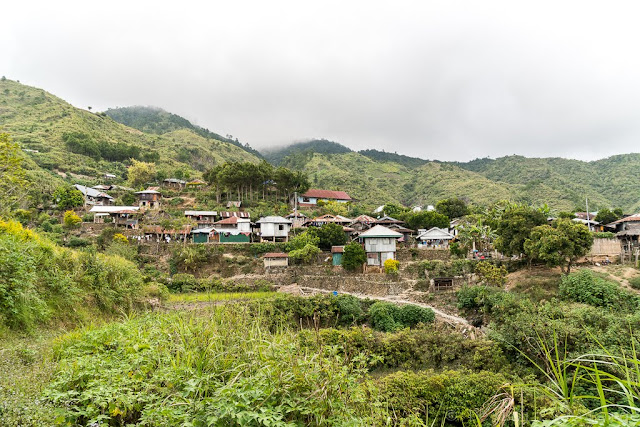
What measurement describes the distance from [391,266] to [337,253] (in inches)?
193

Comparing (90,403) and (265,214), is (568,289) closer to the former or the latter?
(90,403)

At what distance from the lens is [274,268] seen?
92.1 feet

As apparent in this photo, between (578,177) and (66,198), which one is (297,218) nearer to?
(66,198)

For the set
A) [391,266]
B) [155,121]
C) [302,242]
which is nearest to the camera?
[391,266]

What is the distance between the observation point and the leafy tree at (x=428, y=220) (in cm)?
3497

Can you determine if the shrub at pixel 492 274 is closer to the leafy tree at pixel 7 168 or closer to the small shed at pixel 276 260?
the small shed at pixel 276 260

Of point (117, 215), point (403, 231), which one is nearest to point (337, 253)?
point (403, 231)

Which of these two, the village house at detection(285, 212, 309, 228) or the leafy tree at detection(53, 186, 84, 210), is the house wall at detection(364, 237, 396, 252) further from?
the leafy tree at detection(53, 186, 84, 210)

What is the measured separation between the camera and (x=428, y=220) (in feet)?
115

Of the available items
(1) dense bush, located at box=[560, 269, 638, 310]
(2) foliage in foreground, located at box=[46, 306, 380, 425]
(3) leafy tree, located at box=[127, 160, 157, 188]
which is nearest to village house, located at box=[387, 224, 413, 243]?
(1) dense bush, located at box=[560, 269, 638, 310]

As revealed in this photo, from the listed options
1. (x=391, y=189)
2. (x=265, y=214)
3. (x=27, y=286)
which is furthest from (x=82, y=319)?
(x=391, y=189)

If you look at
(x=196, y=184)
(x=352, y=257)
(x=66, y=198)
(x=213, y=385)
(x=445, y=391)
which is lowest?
(x=445, y=391)

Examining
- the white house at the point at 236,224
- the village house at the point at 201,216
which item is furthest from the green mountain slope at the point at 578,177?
the village house at the point at 201,216

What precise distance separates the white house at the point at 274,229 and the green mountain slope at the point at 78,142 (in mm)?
25781
